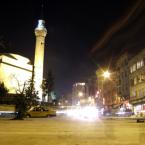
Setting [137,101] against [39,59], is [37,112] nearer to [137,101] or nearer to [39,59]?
[137,101]

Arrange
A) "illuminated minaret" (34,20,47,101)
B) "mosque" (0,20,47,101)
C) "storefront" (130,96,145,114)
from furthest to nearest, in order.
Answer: "illuminated minaret" (34,20,47,101) < "mosque" (0,20,47,101) < "storefront" (130,96,145,114)

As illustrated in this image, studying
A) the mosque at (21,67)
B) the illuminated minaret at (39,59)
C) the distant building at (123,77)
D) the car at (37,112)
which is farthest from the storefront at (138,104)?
the illuminated minaret at (39,59)

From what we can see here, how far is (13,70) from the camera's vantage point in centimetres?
11275

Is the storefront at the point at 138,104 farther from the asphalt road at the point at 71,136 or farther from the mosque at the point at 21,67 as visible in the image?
the asphalt road at the point at 71,136

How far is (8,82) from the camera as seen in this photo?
358 feet

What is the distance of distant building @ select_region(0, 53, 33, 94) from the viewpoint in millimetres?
106144

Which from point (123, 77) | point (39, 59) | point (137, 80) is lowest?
point (137, 80)

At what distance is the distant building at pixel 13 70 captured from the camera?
106 meters

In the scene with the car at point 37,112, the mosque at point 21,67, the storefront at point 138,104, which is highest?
the mosque at point 21,67

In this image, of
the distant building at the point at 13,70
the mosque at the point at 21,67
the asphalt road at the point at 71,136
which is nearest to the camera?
the asphalt road at the point at 71,136

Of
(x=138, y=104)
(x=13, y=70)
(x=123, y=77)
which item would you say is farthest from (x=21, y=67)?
(x=138, y=104)

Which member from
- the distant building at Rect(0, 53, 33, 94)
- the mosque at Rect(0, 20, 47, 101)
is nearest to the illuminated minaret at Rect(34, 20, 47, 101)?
the mosque at Rect(0, 20, 47, 101)

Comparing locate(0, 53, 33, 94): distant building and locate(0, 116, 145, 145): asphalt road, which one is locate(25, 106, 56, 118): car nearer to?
locate(0, 116, 145, 145): asphalt road

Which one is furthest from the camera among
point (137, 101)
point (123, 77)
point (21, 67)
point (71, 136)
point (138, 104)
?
point (21, 67)
